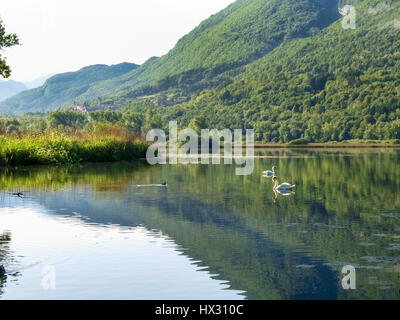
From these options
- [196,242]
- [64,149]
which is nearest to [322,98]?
[64,149]

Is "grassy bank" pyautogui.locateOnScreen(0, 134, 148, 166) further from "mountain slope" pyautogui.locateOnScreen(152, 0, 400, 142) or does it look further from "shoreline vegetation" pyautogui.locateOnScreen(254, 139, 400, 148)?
"mountain slope" pyautogui.locateOnScreen(152, 0, 400, 142)

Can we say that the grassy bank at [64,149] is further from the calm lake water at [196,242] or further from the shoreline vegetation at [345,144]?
the shoreline vegetation at [345,144]

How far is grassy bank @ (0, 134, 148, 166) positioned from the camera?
1361 inches

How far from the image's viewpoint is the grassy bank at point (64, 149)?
3456 centimetres

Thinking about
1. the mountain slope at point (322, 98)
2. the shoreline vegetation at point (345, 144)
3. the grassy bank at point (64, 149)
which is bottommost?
the grassy bank at point (64, 149)

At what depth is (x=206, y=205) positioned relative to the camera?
19109mm

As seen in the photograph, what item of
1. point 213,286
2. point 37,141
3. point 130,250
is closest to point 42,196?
point 130,250

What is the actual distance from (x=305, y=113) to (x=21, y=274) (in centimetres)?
14553

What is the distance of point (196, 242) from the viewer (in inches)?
513

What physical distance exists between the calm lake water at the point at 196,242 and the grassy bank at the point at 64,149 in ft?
36.4

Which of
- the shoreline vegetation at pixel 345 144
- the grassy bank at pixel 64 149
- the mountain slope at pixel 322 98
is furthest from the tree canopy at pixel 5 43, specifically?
the mountain slope at pixel 322 98

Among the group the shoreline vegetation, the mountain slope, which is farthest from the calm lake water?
the mountain slope

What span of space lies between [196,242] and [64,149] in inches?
1050
